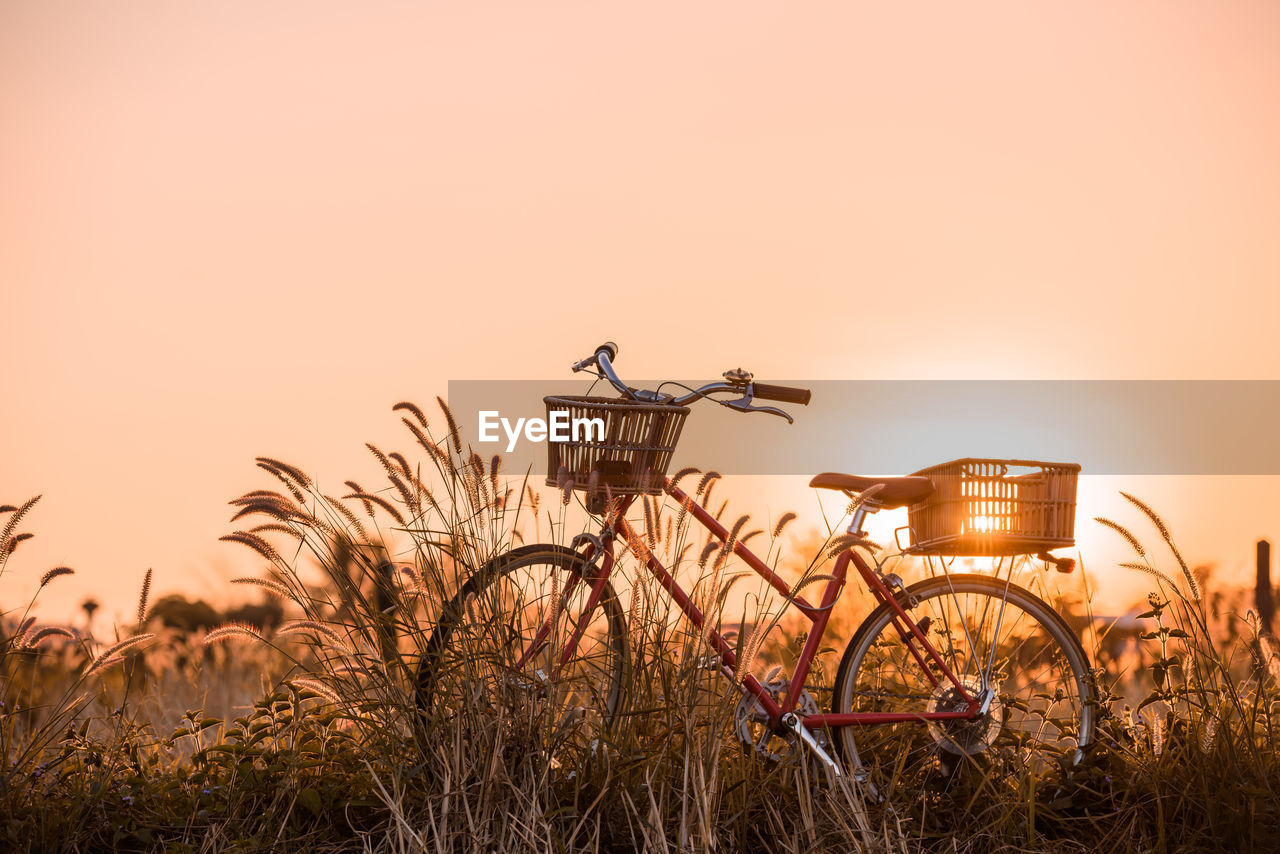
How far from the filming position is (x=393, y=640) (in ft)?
9.55

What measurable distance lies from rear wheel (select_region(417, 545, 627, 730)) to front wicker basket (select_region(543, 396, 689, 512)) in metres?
0.26

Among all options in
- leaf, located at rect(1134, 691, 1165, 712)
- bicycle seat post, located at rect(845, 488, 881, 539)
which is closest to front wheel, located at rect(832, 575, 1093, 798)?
leaf, located at rect(1134, 691, 1165, 712)

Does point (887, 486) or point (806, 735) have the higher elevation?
point (887, 486)

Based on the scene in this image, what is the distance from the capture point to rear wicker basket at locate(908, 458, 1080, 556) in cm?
365

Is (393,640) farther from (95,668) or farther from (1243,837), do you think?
(1243,837)

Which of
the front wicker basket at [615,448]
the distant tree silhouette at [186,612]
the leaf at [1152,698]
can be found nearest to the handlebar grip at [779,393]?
the front wicker basket at [615,448]

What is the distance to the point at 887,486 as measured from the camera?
11.9ft

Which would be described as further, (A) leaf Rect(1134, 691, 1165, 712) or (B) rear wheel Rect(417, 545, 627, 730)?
(A) leaf Rect(1134, 691, 1165, 712)

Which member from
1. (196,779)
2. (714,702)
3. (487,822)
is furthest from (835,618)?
(196,779)

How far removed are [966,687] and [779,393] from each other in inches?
51.0

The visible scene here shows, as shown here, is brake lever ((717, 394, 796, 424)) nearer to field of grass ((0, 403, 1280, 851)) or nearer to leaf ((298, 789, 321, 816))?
field of grass ((0, 403, 1280, 851))

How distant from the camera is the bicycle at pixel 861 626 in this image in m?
3.01

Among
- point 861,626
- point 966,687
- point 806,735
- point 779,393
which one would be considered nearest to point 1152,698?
point 966,687

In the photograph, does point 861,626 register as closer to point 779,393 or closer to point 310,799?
point 779,393
